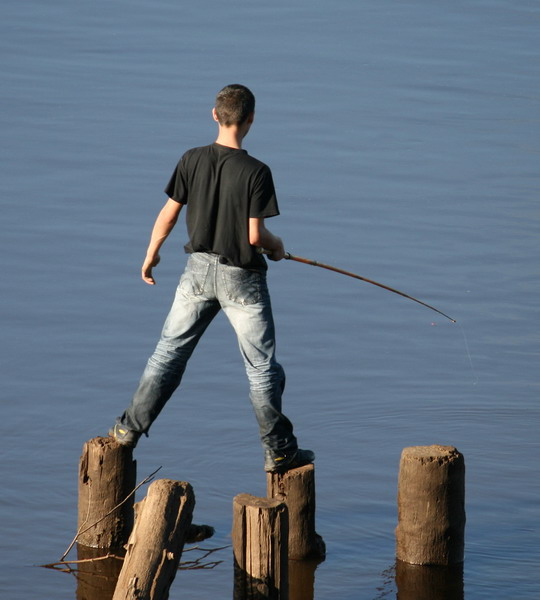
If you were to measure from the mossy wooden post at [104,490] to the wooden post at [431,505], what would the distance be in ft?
4.59

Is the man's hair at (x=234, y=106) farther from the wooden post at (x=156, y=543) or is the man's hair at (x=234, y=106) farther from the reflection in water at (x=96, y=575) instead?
the reflection in water at (x=96, y=575)

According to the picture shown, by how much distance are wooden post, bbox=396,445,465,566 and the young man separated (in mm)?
581

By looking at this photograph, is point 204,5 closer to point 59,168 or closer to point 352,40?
point 352,40

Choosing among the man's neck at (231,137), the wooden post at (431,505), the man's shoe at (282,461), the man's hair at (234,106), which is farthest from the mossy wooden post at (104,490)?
the man's hair at (234,106)

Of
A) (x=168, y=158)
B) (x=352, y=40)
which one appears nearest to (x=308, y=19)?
(x=352, y=40)

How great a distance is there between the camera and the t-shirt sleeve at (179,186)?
6859 millimetres

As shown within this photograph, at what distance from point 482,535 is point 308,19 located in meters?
19.2

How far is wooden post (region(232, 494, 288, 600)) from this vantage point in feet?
20.0

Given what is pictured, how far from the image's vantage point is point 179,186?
689cm

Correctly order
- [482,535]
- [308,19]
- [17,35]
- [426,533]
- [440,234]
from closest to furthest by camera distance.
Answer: [426,533]
[482,535]
[440,234]
[17,35]
[308,19]

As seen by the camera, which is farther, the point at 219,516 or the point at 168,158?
the point at 168,158

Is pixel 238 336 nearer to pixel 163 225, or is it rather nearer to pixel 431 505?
pixel 163 225

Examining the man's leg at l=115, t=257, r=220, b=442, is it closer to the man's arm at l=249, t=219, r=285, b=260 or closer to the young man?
the young man

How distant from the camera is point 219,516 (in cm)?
772
